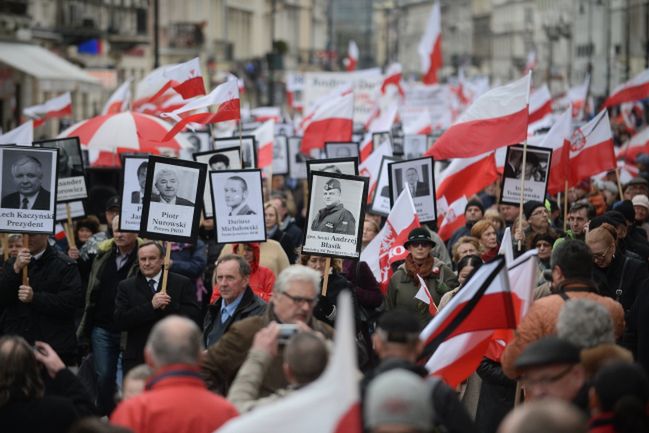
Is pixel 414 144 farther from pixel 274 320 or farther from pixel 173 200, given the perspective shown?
pixel 274 320

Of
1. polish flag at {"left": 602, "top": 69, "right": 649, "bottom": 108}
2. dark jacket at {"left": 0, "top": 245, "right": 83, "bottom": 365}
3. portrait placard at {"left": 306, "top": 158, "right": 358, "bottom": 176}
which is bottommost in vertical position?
dark jacket at {"left": 0, "top": 245, "right": 83, "bottom": 365}

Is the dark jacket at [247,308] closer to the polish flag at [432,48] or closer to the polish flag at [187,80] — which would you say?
the polish flag at [187,80]

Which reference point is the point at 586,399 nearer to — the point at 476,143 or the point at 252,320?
the point at 252,320

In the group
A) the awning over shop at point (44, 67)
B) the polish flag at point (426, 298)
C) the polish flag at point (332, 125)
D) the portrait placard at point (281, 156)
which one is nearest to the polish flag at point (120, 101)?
the portrait placard at point (281, 156)

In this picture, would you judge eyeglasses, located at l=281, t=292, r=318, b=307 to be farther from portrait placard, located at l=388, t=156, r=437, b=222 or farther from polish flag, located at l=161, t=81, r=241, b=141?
portrait placard, located at l=388, t=156, r=437, b=222

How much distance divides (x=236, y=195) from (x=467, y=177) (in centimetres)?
427

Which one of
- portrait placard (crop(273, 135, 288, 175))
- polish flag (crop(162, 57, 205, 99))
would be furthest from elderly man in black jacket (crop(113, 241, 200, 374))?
portrait placard (crop(273, 135, 288, 175))

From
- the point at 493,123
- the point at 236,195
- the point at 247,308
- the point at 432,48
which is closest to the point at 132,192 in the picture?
the point at 236,195

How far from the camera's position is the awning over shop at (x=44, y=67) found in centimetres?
3412

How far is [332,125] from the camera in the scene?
2062 cm

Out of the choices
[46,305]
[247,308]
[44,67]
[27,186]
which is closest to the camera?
[247,308]

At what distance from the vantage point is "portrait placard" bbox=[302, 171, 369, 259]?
10.3m

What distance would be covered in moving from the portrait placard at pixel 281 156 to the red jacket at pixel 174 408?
1591 centimetres

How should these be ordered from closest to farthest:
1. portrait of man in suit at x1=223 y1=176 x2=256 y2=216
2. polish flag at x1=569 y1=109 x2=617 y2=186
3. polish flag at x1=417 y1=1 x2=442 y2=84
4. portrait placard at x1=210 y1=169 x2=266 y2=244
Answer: portrait placard at x1=210 y1=169 x2=266 y2=244, portrait of man in suit at x1=223 y1=176 x2=256 y2=216, polish flag at x1=569 y1=109 x2=617 y2=186, polish flag at x1=417 y1=1 x2=442 y2=84
